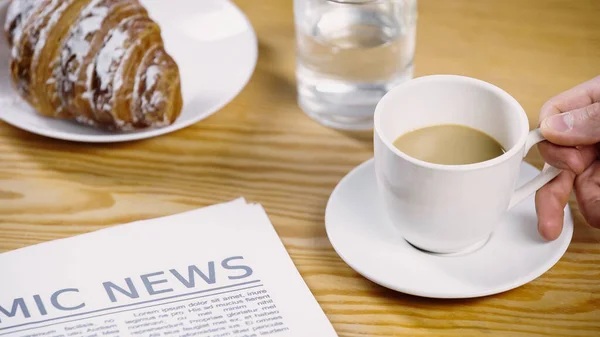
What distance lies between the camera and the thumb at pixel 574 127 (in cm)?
67

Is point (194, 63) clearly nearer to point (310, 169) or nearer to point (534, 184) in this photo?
point (310, 169)

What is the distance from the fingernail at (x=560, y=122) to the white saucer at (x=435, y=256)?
0.09 metres

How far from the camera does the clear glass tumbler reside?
A: 86 cm

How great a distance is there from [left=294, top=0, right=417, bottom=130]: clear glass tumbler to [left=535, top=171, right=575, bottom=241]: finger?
0.78 feet

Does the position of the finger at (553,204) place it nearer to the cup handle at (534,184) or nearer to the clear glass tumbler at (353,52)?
the cup handle at (534,184)

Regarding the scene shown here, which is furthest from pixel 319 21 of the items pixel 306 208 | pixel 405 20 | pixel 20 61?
pixel 20 61

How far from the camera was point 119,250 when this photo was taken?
72cm

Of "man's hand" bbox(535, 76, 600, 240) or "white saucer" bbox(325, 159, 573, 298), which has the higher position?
"man's hand" bbox(535, 76, 600, 240)

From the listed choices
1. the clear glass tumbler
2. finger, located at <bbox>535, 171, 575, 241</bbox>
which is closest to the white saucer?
finger, located at <bbox>535, 171, 575, 241</bbox>

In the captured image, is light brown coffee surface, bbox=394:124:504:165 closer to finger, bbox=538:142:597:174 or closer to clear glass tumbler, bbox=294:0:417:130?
finger, bbox=538:142:597:174

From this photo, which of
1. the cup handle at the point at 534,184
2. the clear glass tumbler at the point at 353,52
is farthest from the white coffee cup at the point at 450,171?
Answer: the clear glass tumbler at the point at 353,52

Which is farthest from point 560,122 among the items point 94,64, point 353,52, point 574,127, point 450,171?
point 94,64

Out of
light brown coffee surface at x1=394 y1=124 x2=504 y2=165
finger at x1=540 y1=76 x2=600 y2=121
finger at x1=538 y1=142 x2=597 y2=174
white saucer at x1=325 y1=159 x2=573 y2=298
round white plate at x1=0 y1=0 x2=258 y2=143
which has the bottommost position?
white saucer at x1=325 y1=159 x2=573 y2=298

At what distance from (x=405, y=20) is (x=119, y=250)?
0.40 metres
